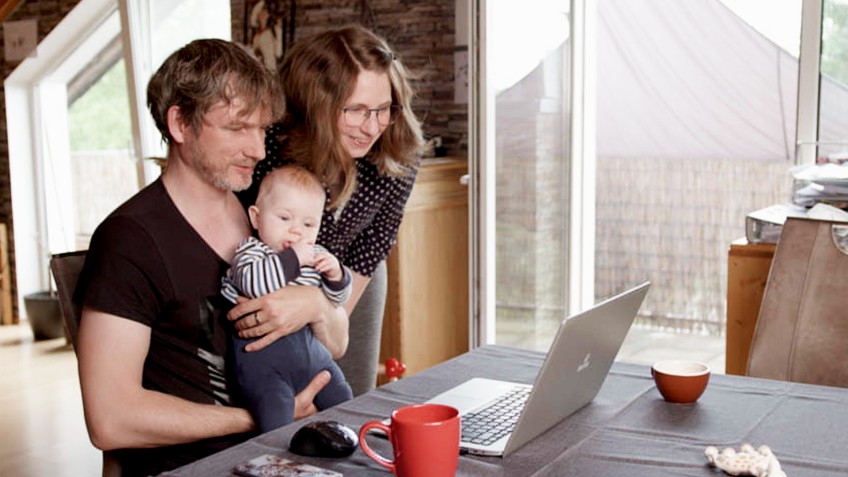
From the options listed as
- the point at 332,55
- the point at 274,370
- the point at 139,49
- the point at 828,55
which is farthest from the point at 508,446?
the point at 139,49

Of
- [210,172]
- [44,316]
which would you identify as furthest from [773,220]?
[44,316]

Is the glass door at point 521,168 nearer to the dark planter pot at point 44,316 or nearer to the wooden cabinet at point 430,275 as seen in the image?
the wooden cabinet at point 430,275

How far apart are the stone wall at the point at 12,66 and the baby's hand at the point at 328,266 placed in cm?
422

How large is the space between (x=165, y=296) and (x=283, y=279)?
9.2 inches

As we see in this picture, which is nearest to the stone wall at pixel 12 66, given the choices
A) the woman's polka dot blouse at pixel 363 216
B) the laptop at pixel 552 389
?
the woman's polka dot blouse at pixel 363 216

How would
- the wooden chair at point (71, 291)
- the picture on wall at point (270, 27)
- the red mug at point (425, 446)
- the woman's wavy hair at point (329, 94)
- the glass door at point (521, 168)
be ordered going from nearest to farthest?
1. the red mug at point (425, 446)
2. the wooden chair at point (71, 291)
3. the woman's wavy hair at point (329, 94)
4. the glass door at point (521, 168)
5. the picture on wall at point (270, 27)

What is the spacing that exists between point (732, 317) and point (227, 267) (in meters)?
1.67

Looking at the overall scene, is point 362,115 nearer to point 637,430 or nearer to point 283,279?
point 283,279

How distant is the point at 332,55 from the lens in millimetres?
2033

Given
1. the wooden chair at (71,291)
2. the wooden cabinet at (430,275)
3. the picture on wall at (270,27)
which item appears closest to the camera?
the wooden chair at (71,291)

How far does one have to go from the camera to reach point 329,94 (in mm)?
2023

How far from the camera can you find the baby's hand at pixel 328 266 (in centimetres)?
193

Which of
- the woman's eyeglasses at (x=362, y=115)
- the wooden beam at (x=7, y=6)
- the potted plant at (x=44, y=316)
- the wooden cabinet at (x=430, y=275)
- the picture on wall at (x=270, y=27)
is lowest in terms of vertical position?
the potted plant at (x=44, y=316)

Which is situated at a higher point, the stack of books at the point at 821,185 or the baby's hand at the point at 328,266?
the stack of books at the point at 821,185
